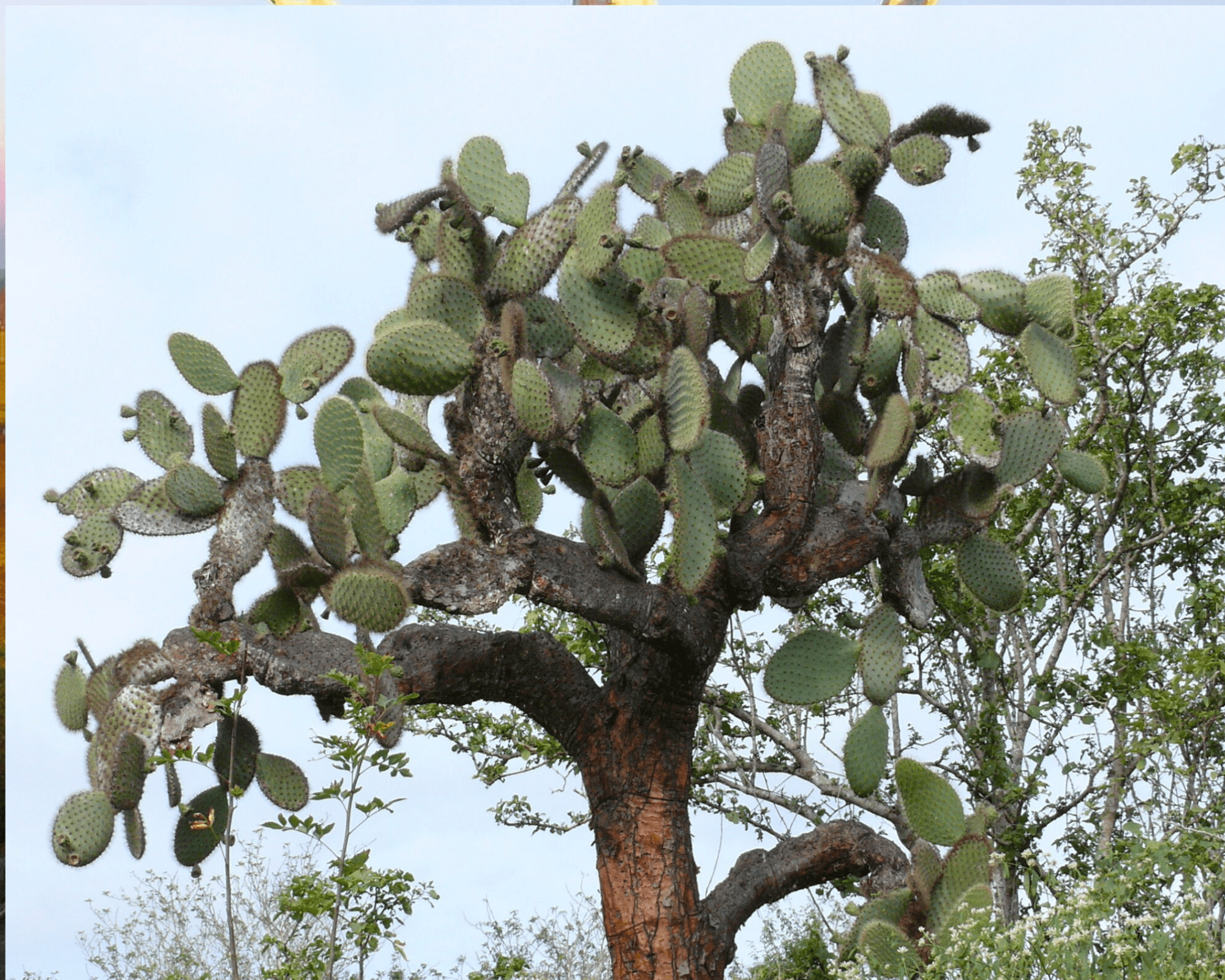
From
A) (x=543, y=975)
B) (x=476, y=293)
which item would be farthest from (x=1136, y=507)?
(x=476, y=293)

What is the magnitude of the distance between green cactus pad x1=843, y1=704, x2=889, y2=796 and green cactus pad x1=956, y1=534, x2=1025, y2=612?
2.35ft

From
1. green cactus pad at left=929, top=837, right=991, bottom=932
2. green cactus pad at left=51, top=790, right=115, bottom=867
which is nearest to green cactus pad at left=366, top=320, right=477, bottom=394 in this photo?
green cactus pad at left=51, top=790, right=115, bottom=867

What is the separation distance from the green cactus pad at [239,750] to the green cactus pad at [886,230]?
323cm

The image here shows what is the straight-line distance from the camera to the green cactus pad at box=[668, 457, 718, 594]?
424cm

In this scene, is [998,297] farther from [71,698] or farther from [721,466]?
[71,698]

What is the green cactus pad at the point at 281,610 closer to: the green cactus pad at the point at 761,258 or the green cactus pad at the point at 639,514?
the green cactus pad at the point at 639,514

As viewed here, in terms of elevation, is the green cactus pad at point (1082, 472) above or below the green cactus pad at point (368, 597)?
above

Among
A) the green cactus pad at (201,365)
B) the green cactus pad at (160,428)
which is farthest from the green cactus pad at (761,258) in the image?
the green cactus pad at (160,428)

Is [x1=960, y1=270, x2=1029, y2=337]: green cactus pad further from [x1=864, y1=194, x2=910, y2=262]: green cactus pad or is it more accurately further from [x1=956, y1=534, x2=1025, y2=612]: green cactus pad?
[x1=956, y1=534, x2=1025, y2=612]: green cactus pad

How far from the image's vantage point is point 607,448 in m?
4.40

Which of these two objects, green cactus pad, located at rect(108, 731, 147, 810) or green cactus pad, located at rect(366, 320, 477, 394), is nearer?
green cactus pad, located at rect(108, 731, 147, 810)

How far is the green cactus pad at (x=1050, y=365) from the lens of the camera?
493cm

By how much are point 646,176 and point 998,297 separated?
1.69 metres

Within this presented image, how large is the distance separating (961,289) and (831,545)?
123 cm
